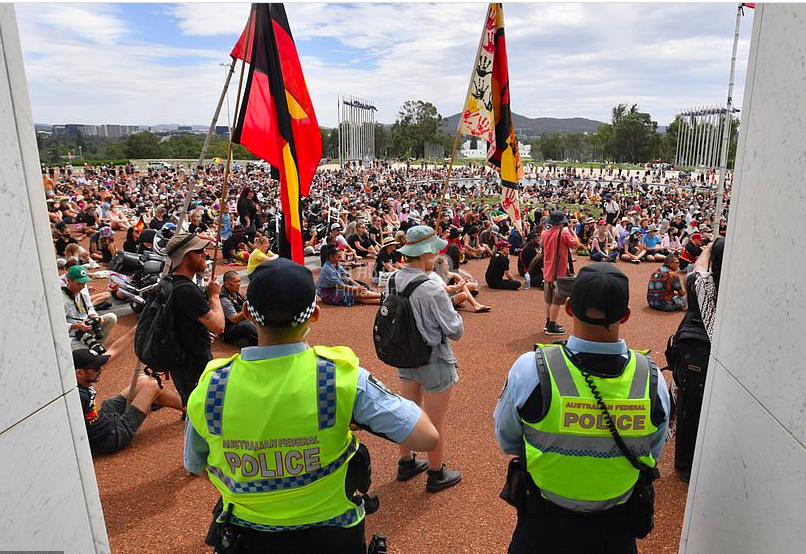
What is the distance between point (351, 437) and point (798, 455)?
1.47 metres

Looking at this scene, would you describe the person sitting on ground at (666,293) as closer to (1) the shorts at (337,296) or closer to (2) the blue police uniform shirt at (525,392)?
(1) the shorts at (337,296)

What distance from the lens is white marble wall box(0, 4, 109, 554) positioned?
1.58m

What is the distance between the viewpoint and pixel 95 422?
457 cm

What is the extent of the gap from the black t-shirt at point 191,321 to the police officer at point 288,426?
2.04 m

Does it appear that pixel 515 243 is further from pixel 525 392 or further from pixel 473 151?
pixel 473 151

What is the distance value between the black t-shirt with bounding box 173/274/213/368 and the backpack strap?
57.1 inches

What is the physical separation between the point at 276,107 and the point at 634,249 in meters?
14.3

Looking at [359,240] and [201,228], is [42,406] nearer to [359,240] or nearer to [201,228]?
[359,240]

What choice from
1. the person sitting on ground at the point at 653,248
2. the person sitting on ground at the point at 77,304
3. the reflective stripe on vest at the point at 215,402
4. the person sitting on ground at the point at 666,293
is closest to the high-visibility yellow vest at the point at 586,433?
the reflective stripe on vest at the point at 215,402

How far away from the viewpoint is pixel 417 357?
386 cm

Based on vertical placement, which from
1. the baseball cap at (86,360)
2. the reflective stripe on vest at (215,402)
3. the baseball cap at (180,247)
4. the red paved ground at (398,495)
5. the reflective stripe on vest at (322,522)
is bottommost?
the red paved ground at (398,495)

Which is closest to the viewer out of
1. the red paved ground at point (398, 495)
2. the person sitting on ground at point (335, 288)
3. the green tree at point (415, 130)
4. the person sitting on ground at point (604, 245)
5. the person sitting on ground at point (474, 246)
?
the red paved ground at point (398, 495)

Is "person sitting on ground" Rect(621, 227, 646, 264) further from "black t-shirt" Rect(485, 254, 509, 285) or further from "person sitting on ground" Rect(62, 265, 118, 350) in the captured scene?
"person sitting on ground" Rect(62, 265, 118, 350)

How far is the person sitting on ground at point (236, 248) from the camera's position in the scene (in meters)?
14.2
